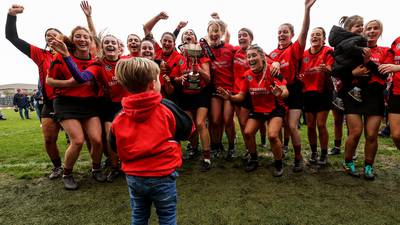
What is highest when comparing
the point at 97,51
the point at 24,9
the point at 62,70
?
the point at 24,9

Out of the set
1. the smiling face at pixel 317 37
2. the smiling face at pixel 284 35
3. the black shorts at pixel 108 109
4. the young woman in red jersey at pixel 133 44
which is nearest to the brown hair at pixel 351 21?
the smiling face at pixel 317 37

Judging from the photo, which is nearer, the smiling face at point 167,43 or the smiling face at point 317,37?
the smiling face at point 317,37

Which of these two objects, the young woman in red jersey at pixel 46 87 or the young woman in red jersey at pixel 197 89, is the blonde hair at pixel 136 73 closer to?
the young woman in red jersey at pixel 197 89

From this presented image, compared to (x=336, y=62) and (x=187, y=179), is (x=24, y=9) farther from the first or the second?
(x=336, y=62)

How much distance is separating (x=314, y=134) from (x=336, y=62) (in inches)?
49.0

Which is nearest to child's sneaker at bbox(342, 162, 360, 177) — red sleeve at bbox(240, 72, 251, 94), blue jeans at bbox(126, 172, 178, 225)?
red sleeve at bbox(240, 72, 251, 94)

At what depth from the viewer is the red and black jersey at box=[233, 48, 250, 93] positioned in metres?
4.56

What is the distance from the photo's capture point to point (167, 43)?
4594 millimetres

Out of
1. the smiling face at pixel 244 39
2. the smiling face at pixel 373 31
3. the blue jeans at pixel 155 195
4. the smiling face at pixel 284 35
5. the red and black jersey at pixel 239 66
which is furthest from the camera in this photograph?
the smiling face at pixel 244 39

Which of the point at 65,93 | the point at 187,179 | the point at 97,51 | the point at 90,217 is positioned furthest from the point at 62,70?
the point at 187,179

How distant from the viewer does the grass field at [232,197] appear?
2.78 metres

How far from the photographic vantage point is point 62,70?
3.62 meters

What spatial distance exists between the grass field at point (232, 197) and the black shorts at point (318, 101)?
3.15 ft

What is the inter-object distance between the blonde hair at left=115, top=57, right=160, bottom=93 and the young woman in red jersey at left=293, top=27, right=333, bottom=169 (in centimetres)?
310
